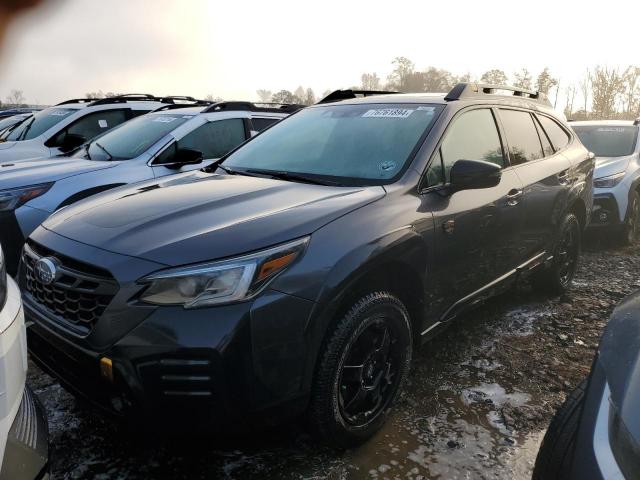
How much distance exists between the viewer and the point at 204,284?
6.10 feet

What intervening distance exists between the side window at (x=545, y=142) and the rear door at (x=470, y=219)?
0.79 meters

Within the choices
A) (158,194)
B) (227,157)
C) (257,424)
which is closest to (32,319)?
(158,194)

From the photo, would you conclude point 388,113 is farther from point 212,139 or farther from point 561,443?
point 212,139

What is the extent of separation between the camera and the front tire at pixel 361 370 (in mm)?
2109

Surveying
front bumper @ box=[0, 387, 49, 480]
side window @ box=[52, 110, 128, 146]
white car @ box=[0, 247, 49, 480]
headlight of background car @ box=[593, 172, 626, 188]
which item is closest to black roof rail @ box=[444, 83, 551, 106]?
headlight of background car @ box=[593, 172, 626, 188]

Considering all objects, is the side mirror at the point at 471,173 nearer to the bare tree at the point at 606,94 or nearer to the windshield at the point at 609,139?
the windshield at the point at 609,139

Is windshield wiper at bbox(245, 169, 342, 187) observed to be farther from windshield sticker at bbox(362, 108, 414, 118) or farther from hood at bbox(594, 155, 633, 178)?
hood at bbox(594, 155, 633, 178)

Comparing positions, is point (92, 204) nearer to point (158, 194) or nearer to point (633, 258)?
point (158, 194)

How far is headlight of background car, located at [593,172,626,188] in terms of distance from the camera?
618 cm

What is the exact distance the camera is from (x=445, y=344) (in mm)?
3527

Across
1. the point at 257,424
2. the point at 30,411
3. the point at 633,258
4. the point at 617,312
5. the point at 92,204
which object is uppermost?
the point at 92,204

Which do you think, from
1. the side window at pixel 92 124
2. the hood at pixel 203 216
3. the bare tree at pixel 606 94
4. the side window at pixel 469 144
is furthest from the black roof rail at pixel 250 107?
the bare tree at pixel 606 94

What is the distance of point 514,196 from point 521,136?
694 millimetres

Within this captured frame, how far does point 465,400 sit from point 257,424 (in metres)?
1.39
